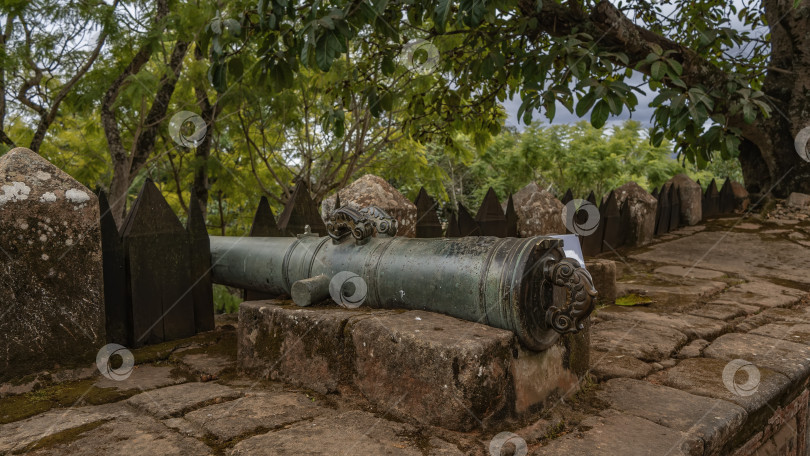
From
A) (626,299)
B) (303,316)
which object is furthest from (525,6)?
(303,316)

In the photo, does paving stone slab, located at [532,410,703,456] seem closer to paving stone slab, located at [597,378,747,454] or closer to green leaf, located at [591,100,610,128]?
paving stone slab, located at [597,378,747,454]

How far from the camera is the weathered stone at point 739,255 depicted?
16.2 ft

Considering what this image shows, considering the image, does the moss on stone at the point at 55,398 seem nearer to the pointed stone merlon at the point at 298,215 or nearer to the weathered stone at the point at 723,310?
the pointed stone merlon at the point at 298,215

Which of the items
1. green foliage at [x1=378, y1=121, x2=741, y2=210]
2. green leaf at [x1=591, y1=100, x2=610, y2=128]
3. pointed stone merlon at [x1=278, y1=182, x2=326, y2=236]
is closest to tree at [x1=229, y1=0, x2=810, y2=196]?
green leaf at [x1=591, y1=100, x2=610, y2=128]

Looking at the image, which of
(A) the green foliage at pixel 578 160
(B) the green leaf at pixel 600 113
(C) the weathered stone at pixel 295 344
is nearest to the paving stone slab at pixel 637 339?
(B) the green leaf at pixel 600 113

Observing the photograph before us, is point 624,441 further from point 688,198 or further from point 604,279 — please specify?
point 688,198

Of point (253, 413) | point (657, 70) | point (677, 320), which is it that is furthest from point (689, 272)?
point (253, 413)

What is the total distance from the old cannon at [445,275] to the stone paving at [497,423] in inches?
13.7

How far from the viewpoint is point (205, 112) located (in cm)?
733

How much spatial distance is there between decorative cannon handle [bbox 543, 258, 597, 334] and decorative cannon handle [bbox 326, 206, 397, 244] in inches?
29.9

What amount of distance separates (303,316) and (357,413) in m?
0.46

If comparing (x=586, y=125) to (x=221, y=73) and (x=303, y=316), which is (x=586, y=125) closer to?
(x=221, y=73)

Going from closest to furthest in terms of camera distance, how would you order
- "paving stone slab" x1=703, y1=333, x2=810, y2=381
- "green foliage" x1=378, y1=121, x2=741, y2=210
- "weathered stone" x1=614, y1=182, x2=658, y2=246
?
"paving stone slab" x1=703, y1=333, x2=810, y2=381 → "weathered stone" x1=614, y1=182, x2=658, y2=246 → "green foliage" x1=378, y1=121, x2=741, y2=210

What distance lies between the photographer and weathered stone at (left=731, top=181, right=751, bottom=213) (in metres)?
7.29
